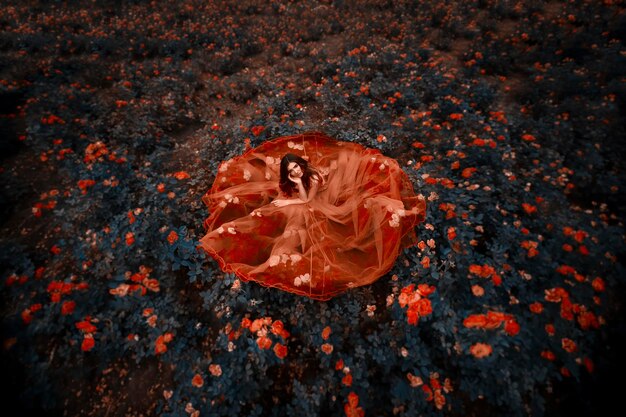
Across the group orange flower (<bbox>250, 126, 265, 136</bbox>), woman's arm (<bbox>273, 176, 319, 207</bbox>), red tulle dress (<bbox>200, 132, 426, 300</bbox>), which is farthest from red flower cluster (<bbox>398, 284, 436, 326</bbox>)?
orange flower (<bbox>250, 126, 265, 136</bbox>)

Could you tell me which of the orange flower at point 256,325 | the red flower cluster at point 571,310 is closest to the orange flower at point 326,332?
the orange flower at point 256,325

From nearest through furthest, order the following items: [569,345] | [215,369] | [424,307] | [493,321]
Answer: [569,345]
[493,321]
[215,369]
[424,307]

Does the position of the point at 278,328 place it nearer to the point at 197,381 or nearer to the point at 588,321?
the point at 197,381

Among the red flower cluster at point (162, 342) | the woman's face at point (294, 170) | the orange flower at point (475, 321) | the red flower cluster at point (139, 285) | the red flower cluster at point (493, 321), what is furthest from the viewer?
the woman's face at point (294, 170)

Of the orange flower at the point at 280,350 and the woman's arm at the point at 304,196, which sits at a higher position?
the woman's arm at the point at 304,196

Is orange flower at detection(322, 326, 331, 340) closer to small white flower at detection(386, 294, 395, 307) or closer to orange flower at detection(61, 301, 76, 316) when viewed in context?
small white flower at detection(386, 294, 395, 307)

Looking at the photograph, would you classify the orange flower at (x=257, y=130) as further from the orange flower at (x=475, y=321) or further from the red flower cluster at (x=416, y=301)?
the orange flower at (x=475, y=321)

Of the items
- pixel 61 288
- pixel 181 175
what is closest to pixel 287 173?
pixel 181 175
